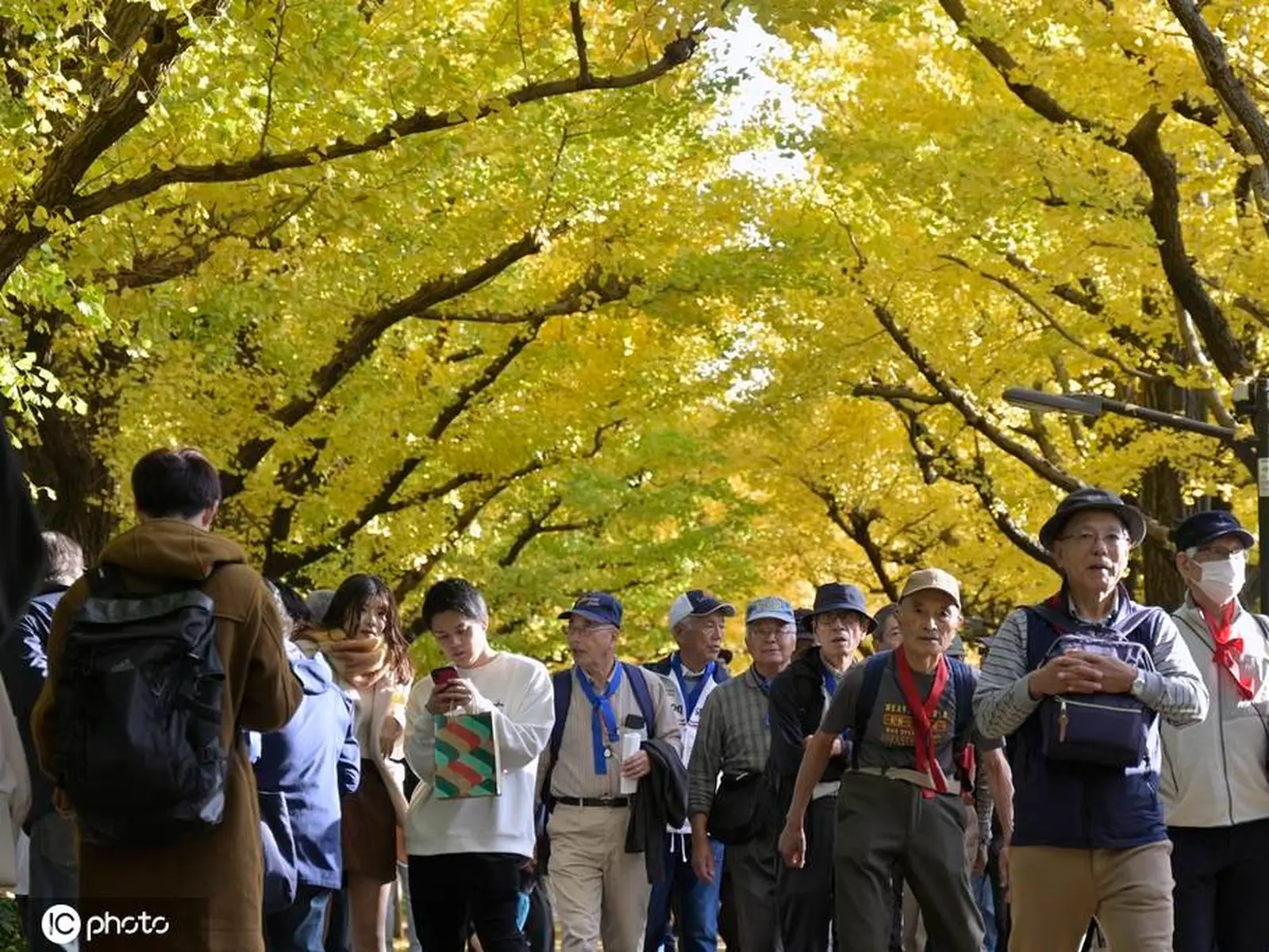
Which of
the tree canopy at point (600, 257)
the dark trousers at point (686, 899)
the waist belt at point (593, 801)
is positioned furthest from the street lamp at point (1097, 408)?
the waist belt at point (593, 801)

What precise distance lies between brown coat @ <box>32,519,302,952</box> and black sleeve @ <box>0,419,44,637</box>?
5.62ft

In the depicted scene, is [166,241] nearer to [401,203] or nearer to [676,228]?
[401,203]

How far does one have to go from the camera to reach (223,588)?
4945 mm

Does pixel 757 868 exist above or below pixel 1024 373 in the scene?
below

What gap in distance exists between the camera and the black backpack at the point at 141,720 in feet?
15.2

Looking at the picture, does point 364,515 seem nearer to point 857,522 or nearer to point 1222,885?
point 857,522

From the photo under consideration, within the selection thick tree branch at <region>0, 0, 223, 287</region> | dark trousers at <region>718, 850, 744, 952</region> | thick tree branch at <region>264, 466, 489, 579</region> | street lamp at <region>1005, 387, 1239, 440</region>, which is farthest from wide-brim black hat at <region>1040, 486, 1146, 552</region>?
thick tree branch at <region>264, 466, 489, 579</region>

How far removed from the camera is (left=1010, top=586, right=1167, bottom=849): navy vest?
235 inches

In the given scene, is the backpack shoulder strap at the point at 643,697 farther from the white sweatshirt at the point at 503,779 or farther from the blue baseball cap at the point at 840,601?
the white sweatshirt at the point at 503,779

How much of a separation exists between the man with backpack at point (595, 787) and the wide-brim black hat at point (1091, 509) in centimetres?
317

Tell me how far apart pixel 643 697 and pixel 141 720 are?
4799 millimetres

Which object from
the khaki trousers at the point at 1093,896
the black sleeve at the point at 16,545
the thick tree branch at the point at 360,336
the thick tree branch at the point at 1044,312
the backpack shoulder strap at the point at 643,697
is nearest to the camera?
the black sleeve at the point at 16,545

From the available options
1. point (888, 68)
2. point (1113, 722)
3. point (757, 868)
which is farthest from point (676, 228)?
point (1113, 722)

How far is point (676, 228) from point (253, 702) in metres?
13.1
